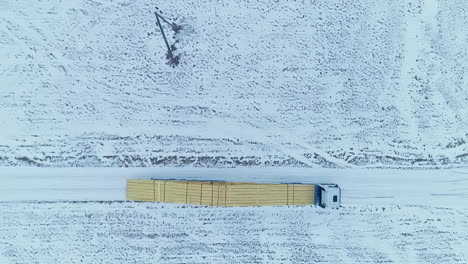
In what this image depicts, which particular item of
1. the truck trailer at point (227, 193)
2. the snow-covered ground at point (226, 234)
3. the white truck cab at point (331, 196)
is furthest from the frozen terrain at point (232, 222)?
the white truck cab at point (331, 196)

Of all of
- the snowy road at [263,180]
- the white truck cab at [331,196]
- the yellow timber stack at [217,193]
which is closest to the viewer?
the yellow timber stack at [217,193]

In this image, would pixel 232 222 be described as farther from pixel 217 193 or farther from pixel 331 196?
pixel 331 196

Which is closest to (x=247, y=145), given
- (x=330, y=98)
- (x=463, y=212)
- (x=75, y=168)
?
(x=330, y=98)

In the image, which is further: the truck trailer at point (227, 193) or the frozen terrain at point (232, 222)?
the frozen terrain at point (232, 222)

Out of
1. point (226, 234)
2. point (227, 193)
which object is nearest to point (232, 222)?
point (226, 234)

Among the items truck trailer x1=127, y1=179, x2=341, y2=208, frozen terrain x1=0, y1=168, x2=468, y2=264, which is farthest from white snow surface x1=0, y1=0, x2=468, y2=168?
truck trailer x1=127, y1=179, x2=341, y2=208

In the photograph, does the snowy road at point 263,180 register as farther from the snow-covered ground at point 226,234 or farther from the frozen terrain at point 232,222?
the snow-covered ground at point 226,234

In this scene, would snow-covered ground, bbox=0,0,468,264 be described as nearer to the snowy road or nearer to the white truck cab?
the snowy road
